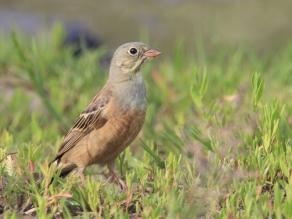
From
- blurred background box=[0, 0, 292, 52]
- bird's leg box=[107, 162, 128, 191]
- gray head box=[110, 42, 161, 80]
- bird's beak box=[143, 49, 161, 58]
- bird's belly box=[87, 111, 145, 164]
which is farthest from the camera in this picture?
blurred background box=[0, 0, 292, 52]

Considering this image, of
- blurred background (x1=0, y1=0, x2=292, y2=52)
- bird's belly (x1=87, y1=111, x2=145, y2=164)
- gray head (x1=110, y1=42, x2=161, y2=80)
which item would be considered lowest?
blurred background (x1=0, y1=0, x2=292, y2=52)

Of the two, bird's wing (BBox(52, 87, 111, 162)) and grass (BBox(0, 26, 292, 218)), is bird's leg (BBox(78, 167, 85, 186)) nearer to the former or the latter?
grass (BBox(0, 26, 292, 218))

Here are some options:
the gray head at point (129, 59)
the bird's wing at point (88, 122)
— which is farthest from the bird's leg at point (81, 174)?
the gray head at point (129, 59)

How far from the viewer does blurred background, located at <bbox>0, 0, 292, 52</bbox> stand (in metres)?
13.1

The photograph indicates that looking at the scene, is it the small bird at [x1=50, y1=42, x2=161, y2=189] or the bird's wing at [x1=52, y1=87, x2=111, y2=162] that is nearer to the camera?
the small bird at [x1=50, y1=42, x2=161, y2=189]

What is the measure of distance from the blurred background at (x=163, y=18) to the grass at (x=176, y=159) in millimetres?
4304

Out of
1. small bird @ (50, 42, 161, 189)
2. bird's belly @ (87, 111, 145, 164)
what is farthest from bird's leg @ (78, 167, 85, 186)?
bird's belly @ (87, 111, 145, 164)

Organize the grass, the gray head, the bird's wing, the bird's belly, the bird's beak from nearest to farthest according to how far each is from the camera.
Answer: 1. the grass
2. the bird's belly
3. the bird's wing
4. the gray head
5. the bird's beak

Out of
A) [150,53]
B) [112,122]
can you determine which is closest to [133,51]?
[150,53]

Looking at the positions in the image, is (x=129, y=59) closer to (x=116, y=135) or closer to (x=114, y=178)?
(x=116, y=135)

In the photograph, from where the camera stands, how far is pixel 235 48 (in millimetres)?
10633

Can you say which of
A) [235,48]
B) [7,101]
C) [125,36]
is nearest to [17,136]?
[7,101]

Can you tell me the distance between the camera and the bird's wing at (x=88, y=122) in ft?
21.3

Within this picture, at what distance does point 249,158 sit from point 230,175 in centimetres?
44
